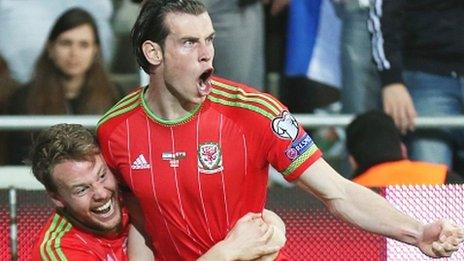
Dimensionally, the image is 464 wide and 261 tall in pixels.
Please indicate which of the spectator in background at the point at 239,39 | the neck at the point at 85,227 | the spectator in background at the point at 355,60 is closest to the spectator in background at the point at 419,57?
the spectator in background at the point at 355,60

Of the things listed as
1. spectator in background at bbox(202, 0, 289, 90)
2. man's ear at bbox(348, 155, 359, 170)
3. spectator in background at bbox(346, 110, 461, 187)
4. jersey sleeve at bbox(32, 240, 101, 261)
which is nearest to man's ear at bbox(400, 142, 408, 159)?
spectator in background at bbox(346, 110, 461, 187)

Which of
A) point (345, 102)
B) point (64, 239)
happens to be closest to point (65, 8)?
point (345, 102)

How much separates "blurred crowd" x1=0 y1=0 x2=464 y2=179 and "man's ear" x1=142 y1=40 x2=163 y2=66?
2.52 metres

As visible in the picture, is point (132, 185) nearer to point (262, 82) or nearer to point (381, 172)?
point (381, 172)

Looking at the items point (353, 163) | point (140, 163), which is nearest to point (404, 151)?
point (353, 163)

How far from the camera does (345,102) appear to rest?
762 centimetres

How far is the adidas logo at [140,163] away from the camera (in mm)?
4855

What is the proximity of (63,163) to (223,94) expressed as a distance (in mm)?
573

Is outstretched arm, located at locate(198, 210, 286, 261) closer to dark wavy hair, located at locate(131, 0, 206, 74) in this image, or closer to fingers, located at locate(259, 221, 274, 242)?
fingers, located at locate(259, 221, 274, 242)

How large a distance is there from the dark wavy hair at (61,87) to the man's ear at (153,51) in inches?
102

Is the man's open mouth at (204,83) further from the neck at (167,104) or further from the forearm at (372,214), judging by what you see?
the forearm at (372,214)

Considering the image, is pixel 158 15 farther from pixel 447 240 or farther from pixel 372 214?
pixel 447 240

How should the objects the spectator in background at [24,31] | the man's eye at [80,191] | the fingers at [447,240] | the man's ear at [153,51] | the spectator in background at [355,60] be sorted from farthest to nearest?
the spectator in background at [355,60] → the spectator in background at [24,31] → the man's eye at [80,191] → the man's ear at [153,51] → the fingers at [447,240]

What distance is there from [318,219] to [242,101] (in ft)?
2.92
